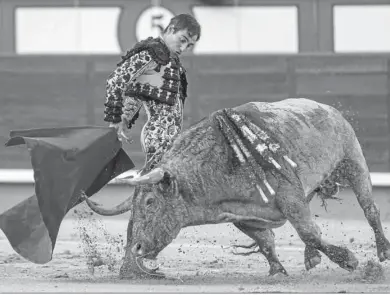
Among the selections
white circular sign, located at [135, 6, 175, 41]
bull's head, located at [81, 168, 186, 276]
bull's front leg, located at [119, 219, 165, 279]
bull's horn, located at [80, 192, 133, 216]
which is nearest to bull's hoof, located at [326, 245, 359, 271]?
bull's head, located at [81, 168, 186, 276]

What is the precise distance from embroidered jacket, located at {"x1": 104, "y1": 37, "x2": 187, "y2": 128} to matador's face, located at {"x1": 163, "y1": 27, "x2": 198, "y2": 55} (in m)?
0.03

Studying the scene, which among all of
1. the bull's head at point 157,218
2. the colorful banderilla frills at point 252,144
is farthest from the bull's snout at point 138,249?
the colorful banderilla frills at point 252,144

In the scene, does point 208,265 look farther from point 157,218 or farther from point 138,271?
point 157,218

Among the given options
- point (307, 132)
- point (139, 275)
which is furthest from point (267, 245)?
point (139, 275)

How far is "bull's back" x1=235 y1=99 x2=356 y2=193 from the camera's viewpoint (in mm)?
5816

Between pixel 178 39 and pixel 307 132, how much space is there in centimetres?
72

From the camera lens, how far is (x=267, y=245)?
5984 millimetres

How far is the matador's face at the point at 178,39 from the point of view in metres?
5.69

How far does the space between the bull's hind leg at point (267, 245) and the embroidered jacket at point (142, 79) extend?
2.20ft

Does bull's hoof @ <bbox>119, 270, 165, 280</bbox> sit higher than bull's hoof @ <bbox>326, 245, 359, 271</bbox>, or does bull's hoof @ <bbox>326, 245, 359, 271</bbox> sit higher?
bull's hoof @ <bbox>326, 245, 359, 271</bbox>

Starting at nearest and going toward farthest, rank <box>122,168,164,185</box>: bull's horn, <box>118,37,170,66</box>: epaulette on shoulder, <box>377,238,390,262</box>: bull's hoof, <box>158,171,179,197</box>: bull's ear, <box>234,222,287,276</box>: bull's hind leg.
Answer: <box>122,168,164,185</box>: bull's horn, <box>158,171,179,197</box>: bull's ear, <box>118,37,170,66</box>: epaulette on shoulder, <box>234,222,287,276</box>: bull's hind leg, <box>377,238,390,262</box>: bull's hoof

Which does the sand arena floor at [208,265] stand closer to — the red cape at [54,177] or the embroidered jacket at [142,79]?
the red cape at [54,177]

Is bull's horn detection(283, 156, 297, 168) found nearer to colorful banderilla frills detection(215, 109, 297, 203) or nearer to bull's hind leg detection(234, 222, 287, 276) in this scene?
colorful banderilla frills detection(215, 109, 297, 203)

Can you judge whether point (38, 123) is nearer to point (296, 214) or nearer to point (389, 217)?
point (389, 217)
